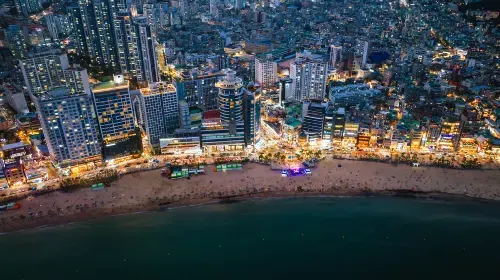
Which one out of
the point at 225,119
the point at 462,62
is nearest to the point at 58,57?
the point at 225,119

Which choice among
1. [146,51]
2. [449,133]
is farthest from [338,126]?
[146,51]

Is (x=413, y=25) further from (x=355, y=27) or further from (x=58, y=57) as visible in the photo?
(x=58, y=57)

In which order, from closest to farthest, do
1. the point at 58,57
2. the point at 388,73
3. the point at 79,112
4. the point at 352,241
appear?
the point at 352,241
the point at 79,112
the point at 58,57
the point at 388,73

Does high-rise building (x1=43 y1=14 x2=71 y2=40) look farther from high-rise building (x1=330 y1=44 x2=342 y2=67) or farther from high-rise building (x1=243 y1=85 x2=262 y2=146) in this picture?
high-rise building (x1=243 y1=85 x2=262 y2=146)

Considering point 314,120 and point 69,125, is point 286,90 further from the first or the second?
point 69,125

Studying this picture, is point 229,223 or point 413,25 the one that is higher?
point 413,25

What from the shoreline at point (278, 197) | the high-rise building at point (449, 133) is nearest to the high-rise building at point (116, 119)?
the shoreline at point (278, 197)

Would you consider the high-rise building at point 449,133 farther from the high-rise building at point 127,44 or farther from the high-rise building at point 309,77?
the high-rise building at point 127,44
